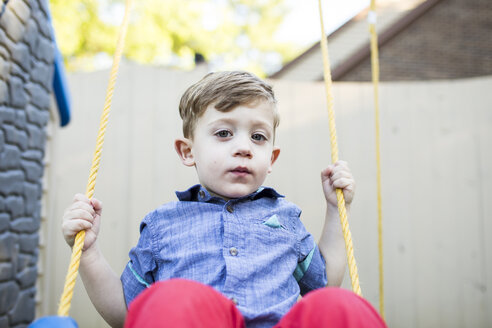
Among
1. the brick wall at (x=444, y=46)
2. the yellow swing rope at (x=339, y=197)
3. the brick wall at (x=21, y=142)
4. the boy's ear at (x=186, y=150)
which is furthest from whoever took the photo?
the brick wall at (x=444, y=46)

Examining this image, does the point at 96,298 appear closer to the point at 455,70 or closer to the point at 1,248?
the point at 1,248

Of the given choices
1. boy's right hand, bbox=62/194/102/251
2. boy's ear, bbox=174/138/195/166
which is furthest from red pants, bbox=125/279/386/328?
boy's ear, bbox=174/138/195/166

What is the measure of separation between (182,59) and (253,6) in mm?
2345

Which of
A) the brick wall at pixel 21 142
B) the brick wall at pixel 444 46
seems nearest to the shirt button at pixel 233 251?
the brick wall at pixel 21 142

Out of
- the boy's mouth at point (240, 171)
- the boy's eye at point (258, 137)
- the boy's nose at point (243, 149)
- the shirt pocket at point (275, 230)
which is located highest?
the boy's eye at point (258, 137)

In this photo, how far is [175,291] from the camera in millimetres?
778

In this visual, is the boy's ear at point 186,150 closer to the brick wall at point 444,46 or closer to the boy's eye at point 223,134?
the boy's eye at point 223,134

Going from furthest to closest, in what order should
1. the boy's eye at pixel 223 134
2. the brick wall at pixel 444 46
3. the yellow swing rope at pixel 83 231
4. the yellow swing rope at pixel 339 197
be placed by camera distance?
1. the brick wall at pixel 444 46
2. the boy's eye at pixel 223 134
3. the yellow swing rope at pixel 339 197
4. the yellow swing rope at pixel 83 231

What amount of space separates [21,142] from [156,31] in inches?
245

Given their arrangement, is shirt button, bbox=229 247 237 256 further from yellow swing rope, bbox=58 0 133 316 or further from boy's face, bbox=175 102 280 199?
yellow swing rope, bbox=58 0 133 316

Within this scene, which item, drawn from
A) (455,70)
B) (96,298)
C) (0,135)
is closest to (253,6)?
(455,70)

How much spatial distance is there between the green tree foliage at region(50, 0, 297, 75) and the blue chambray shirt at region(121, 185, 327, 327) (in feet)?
18.5

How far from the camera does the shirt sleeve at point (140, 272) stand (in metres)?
1.18

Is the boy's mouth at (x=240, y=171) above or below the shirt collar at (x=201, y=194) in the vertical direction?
above
